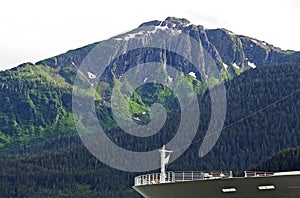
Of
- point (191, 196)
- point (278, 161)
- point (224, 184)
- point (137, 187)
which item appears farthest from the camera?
point (278, 161)

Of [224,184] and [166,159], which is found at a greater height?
[166,159]

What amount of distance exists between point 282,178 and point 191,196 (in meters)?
9.00

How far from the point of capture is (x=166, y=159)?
61406 millimetres

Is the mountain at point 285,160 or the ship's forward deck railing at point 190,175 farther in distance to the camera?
the mountain at point 285,160

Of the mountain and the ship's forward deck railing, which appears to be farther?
the mountain

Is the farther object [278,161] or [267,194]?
[278,161]

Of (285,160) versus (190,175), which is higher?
(285,160)

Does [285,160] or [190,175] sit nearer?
[190,175]

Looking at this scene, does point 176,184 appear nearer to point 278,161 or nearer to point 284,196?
point 284,196

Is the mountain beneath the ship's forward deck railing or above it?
above

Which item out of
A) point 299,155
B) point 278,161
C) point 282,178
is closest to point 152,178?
point 282,178

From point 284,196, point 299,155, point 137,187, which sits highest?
point 299,155

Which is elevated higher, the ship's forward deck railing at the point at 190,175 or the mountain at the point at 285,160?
the mountain at the point at 285,160

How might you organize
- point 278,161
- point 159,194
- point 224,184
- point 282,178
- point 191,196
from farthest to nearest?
point 278,161 → point 159,194 → point 191,196 → point 224,184 → point 282,178
